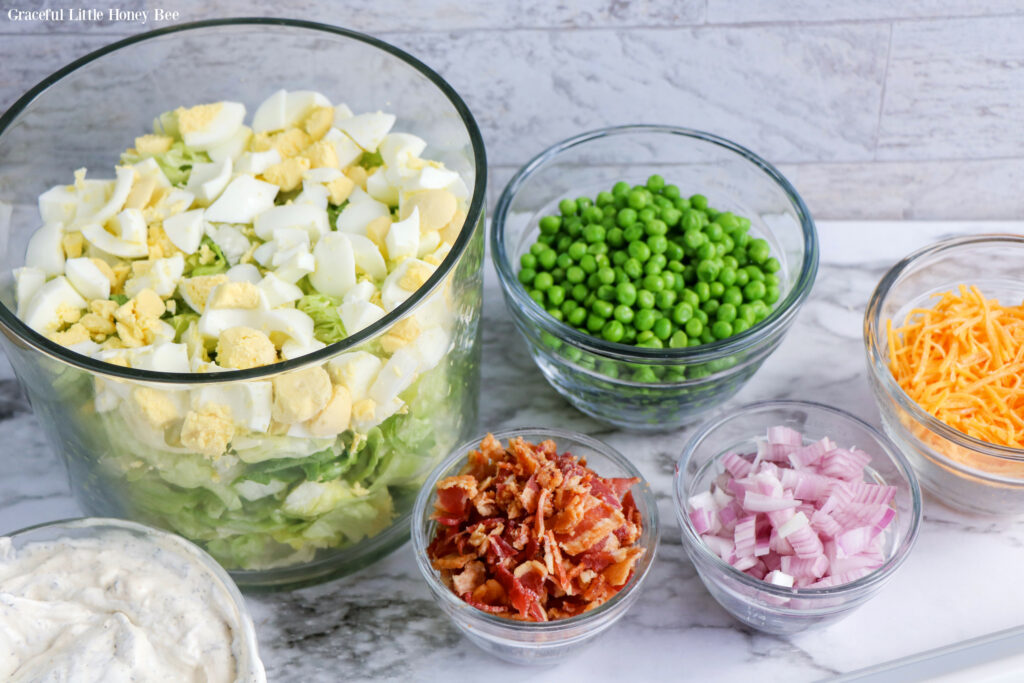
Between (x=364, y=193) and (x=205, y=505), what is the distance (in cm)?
50

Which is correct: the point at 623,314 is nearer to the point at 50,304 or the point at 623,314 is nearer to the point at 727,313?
the point at 727,313

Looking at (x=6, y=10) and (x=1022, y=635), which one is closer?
(x=1022, y=635)

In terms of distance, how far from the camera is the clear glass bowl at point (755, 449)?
127 centimetres

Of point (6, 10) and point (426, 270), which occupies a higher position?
point (6, 10)

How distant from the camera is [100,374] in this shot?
1.14 meters

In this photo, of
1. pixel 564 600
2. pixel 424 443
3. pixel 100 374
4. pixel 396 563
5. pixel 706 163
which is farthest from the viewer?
pixel 706 163

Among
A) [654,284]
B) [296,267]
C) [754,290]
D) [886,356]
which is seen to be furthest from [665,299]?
[296,267]

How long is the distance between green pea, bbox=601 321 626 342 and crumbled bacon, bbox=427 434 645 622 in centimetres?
25

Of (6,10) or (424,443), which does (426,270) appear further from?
(6,10)

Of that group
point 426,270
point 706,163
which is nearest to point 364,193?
point 426,270

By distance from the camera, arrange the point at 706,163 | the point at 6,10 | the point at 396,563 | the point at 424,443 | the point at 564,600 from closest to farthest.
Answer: the point at 564,600 → the point at 424,443 → the point at 396,563 → the point at 6,10 → the point at 706,163

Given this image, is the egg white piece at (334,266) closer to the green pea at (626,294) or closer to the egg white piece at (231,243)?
the egg white piece at (231,243)

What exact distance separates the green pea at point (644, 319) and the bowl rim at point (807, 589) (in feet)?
0.57

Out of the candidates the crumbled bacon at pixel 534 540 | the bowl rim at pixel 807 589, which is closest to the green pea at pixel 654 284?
the bowl rim at pixel 807 589
